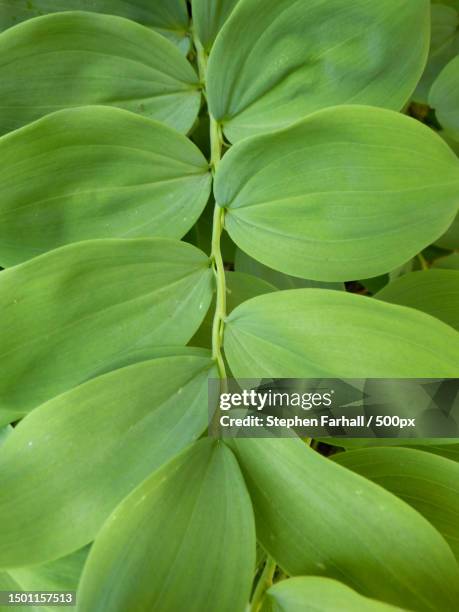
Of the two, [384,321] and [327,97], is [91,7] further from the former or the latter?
[384,321]

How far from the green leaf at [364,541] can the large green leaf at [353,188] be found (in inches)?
4.3

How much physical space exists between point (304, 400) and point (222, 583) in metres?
0.10

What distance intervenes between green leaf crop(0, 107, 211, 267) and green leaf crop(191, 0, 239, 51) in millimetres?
96

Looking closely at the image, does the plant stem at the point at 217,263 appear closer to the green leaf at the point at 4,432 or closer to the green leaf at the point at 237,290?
the green leaf at the point at 237,290

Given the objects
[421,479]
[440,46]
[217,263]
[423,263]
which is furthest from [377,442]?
[440,46]

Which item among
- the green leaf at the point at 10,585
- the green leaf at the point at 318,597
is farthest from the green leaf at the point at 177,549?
the green leaf at the point at 10,585

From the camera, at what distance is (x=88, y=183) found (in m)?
0.33

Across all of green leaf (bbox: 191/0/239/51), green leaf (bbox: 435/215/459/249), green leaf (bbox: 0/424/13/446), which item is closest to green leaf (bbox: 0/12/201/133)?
green leaf (bbox: 191/0/239/51)

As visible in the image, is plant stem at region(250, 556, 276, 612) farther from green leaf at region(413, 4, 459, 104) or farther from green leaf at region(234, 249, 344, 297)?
green leaf at region(413, 4, 459, 104)

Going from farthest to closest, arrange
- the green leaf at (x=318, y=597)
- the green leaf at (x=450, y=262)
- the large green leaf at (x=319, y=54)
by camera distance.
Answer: the green leaf at (x=450, y=262) → the large green leaf at (x=319, y=54) → the green leaf at (x=318, y=597)

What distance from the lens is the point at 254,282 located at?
368mm

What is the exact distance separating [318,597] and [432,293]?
21 centimetres

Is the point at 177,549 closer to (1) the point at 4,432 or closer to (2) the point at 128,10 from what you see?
(1) the point at 4,432

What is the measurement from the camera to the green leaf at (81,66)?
35cm
